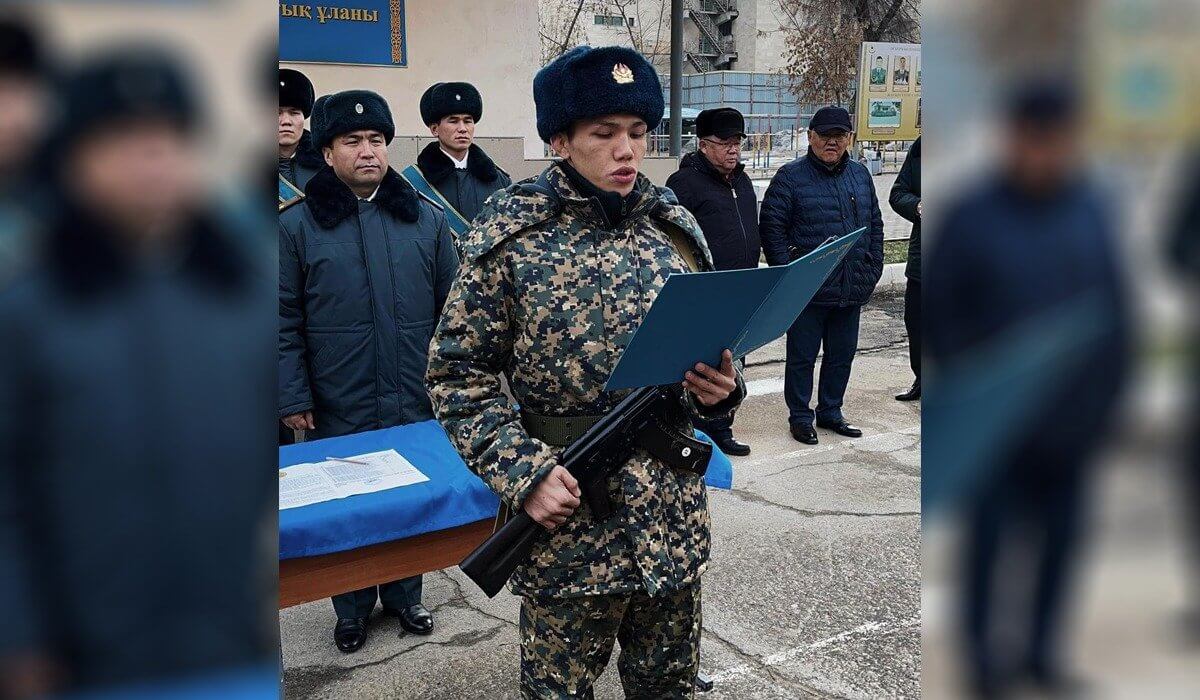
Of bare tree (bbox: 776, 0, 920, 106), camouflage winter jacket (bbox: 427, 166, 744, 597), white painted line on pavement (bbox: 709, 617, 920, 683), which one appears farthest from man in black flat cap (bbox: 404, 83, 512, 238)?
bare tree (bbox: 776, 0, 920, 106)

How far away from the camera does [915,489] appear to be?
15.1 ft

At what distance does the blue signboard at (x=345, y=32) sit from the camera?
23.6 feet

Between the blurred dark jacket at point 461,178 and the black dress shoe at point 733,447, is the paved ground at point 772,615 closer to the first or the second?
the black dress shoe at point 733,447

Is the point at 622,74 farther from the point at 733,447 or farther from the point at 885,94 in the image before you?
the point at 885,94

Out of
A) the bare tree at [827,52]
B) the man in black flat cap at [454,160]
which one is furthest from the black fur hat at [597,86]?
the bare tree at [827,52]

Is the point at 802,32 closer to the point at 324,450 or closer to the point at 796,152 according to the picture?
the point at 796,152

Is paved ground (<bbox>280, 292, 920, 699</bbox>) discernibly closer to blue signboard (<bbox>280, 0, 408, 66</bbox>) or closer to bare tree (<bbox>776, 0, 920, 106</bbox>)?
blue signboard (<bbox>280, 0, 408, 66</bbox>)

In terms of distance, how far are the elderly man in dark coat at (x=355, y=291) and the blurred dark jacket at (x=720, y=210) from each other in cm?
244

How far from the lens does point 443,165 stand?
175 inches

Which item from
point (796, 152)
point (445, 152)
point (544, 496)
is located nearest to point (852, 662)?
point (544, 496)

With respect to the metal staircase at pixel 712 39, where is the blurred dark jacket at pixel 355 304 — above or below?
below

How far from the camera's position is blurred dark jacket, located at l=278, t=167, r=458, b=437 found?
9.93 ft
